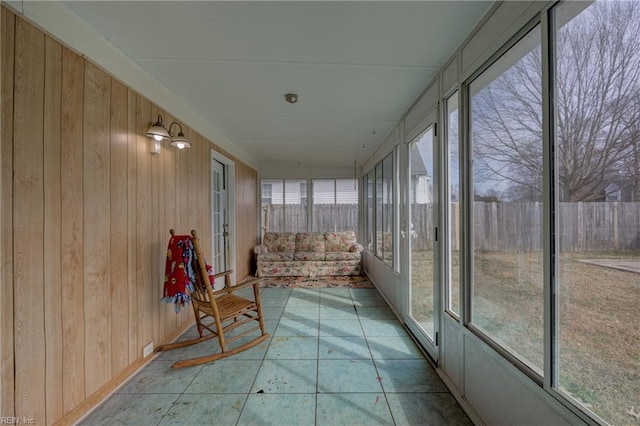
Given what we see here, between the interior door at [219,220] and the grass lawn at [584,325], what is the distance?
328 cm

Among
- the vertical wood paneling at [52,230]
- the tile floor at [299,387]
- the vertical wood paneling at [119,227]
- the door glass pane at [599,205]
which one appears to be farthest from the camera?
the vertical wood paneling at [119,227]

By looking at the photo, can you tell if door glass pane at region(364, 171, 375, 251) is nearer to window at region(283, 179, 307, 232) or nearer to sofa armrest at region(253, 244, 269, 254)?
window at region(283, 179, 307, 232)

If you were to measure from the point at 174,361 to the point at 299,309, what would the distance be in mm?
1463

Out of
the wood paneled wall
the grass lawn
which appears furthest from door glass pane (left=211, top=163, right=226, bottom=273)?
the grass lawn

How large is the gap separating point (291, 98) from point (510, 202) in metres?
2.01

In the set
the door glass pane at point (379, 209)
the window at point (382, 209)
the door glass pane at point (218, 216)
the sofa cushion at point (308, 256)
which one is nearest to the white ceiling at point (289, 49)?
the window at point (382, 209)

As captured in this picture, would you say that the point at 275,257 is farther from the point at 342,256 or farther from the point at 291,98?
the point at 291,98

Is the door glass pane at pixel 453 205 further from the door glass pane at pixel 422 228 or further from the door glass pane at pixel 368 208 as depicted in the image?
the door glass pane at pixel 368 208

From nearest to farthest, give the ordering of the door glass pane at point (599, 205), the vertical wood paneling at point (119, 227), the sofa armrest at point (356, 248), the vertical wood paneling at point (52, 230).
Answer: the door glass pane at point (599, 205) < the vertical wood paneling at point (52, 230) < the vertical wood paneling at point (119, 227) < the sofa armrest at point (356, 248)

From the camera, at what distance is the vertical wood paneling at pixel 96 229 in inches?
59.4

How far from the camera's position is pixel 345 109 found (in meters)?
2.69

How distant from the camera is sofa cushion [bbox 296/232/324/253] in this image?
5176 mm

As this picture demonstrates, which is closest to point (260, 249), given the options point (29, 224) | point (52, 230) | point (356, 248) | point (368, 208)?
point (356, 248)

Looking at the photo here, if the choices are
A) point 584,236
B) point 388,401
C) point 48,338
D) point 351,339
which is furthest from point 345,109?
point 48,338
